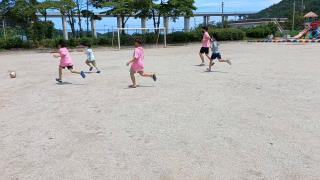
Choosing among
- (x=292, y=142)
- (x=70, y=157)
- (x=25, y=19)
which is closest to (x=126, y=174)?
(x=70, y=157)


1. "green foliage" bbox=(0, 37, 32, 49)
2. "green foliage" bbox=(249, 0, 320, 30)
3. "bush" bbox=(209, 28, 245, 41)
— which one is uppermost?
"green foliage" bbox=(249, 0, 320, 30)

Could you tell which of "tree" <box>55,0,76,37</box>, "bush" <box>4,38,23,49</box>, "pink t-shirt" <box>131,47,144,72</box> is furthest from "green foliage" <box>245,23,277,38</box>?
"pink t-shirt" <box>131,47,144,72</box>

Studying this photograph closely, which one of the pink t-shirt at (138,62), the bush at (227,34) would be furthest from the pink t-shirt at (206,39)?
the bush at (227,34)

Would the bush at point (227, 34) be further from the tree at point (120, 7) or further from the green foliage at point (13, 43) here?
the green foliage at point (13, 43)

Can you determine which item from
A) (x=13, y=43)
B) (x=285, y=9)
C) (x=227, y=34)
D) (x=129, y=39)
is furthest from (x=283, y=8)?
(x=13, y=43)

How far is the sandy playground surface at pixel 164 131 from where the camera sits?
15.5 feet

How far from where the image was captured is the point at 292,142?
5.59 metres

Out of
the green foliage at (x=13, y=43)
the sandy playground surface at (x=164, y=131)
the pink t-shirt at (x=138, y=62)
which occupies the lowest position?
the sandy playground surface at (x=164, y=131)

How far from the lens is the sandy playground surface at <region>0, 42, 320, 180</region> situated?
15.5 ft

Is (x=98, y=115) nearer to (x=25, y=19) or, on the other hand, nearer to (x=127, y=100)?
(x=127, y=100)

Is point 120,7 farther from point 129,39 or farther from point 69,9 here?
point 69,9

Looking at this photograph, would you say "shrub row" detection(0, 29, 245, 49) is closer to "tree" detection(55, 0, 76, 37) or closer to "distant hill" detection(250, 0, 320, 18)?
"tree" detection(55, 0, 76, 37)

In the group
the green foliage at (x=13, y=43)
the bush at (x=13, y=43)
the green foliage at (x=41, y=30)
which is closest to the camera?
the green foliage at (x=13, y=43)

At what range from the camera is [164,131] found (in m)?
6.29
